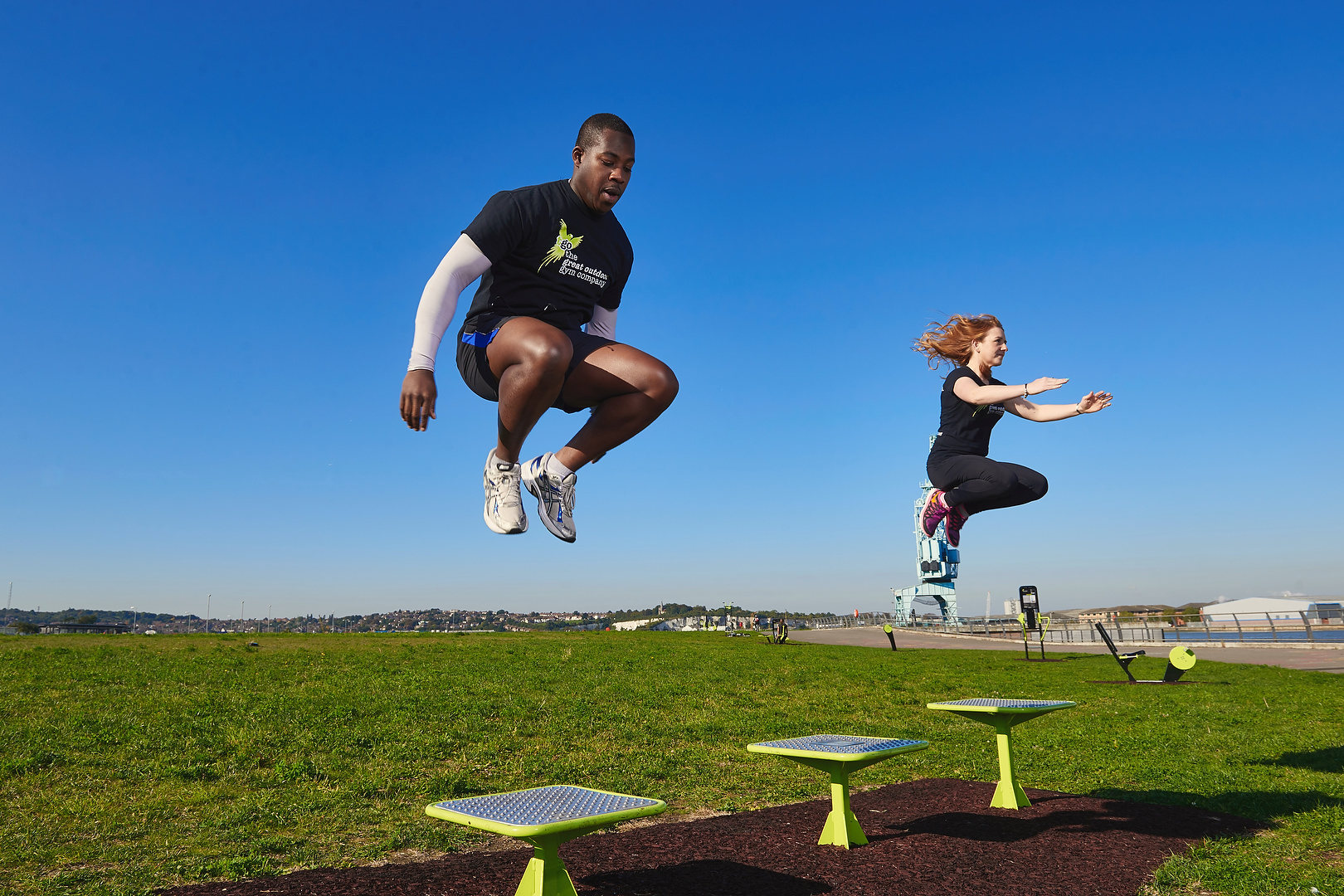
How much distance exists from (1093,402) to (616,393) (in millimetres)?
2956

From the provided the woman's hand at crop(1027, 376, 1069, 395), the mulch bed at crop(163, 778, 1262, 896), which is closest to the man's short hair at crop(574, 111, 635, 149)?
the woman's hand at crop(1027, 376, 1069, 395)

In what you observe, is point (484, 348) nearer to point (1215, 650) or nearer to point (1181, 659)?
point (1181, 659)

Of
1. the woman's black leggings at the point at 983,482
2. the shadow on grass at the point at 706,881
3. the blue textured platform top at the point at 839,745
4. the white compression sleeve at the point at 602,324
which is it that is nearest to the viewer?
the white compression sleeve at the point at 602,324

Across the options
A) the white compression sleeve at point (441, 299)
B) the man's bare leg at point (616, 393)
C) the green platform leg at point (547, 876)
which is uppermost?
the white compression sleeve at point (441, 299)

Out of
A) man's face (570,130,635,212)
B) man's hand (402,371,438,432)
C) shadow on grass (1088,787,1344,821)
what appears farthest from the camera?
shadow on grass (1088,787,1344,821)

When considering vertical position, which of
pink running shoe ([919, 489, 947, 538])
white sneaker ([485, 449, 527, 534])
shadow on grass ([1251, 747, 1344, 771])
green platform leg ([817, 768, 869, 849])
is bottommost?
shadow on grass ([1251, 747, 1344, 771])

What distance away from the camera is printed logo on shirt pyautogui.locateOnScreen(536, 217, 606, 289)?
123 inches

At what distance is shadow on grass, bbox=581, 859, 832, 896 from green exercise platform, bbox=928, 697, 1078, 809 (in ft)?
9.80

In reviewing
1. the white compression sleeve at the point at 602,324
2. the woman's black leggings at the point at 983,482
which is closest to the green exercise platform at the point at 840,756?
the woman's black leggings at the point at 983,482

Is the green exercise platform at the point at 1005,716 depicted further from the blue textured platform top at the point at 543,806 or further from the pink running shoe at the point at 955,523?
the blue textured platform top at the point at 543,806

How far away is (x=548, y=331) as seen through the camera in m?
2.86

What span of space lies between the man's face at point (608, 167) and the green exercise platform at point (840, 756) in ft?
20.3

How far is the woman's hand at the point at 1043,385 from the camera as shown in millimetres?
4289

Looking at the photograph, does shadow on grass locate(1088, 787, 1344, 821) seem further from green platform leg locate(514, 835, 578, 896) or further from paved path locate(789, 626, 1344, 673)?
paved path locate(789, 626, 1344, 673)
